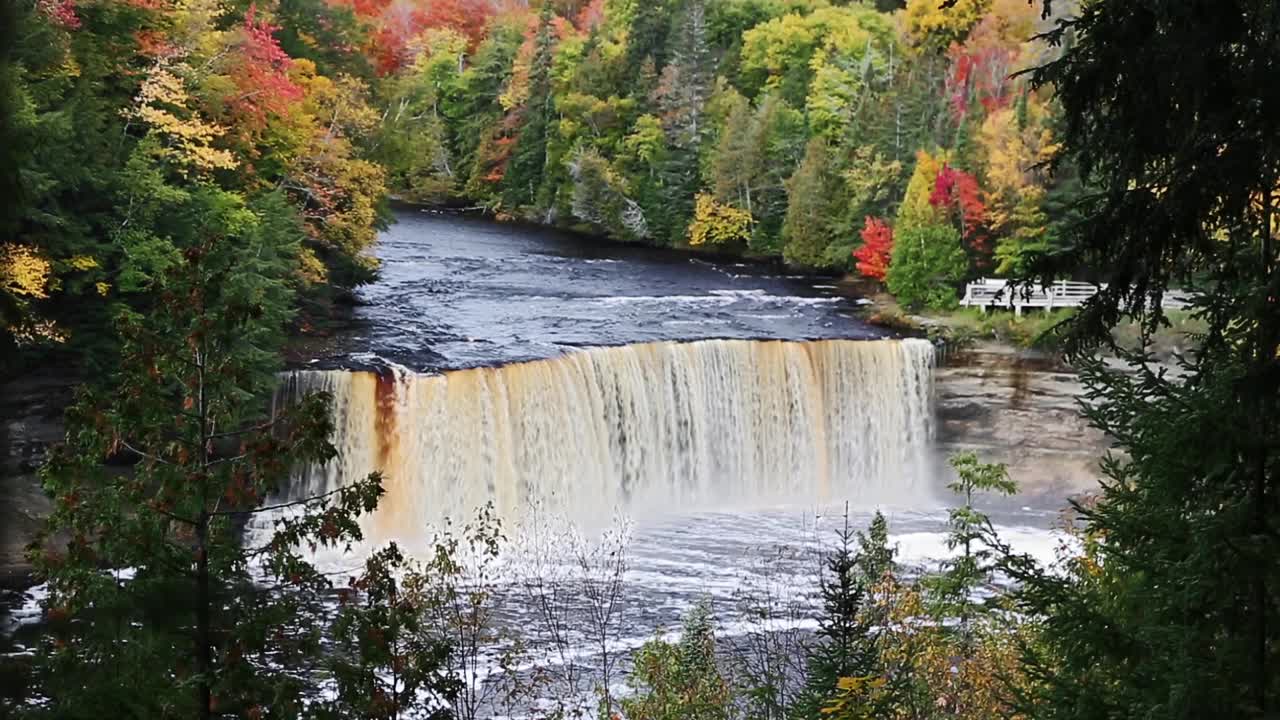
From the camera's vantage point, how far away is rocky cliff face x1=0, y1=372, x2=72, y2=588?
18.6 meters

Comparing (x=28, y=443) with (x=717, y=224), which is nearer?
(x=28, y=443)

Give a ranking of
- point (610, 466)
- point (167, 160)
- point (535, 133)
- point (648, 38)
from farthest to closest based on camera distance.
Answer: point (535, 133) < point (648, 38) < point (610, 466) < point (167, 160)

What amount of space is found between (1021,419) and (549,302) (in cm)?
971

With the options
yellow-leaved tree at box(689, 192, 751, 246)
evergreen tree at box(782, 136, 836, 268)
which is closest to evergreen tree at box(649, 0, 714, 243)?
yellow-leaved tree at box(689, 192, 751, 246)

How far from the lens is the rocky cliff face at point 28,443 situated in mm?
18578

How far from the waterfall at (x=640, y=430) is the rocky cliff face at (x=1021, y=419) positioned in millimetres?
584

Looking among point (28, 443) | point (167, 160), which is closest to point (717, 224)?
point (167, 160)

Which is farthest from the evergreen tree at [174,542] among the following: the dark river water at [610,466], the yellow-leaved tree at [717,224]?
the yellow-leaved tree at [717,224]

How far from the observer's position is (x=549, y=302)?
30.6 m

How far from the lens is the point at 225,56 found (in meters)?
26.1

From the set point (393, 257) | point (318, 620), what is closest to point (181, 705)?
point (318, 620)

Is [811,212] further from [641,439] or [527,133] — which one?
[641,439]

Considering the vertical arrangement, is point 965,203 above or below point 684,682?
above

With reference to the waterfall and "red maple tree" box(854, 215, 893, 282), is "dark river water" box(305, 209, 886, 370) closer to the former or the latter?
the waterfall
